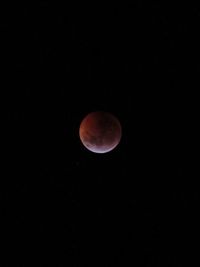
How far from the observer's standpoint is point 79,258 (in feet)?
89.9

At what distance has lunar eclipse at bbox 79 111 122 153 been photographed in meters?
11.1

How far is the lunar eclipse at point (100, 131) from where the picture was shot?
11.1m

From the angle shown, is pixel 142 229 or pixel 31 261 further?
pixel 142 229

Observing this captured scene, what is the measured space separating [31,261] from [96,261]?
4558 millimetres

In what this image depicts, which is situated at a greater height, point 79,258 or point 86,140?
point 79,258

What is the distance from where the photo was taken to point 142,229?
28.3m

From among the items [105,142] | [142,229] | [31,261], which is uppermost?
[142,229]

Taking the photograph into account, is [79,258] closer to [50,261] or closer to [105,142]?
[50,261]

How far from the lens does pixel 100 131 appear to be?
1102cm

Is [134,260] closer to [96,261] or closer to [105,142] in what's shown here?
[96,261]

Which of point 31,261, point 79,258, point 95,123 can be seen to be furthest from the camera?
point 79,258

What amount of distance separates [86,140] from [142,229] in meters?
18.6

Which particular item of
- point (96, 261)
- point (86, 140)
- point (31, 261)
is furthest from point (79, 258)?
point (86, 140)

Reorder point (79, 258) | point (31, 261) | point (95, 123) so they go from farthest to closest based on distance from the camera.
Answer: point (79, 258)
point (31, 261)
point (95, 123)
